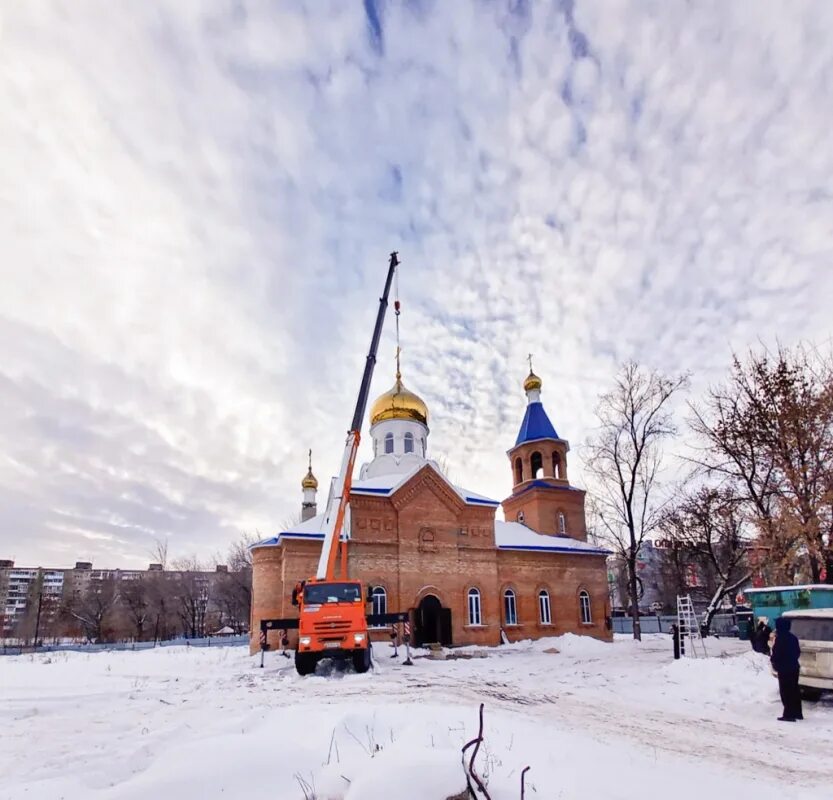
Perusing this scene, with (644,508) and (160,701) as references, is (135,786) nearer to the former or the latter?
(160,701)

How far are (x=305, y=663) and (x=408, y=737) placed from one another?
9.54m

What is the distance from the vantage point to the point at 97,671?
16125 millimetres

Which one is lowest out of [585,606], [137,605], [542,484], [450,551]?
[137,605]

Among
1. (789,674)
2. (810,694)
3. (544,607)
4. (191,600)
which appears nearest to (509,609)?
(544,607)

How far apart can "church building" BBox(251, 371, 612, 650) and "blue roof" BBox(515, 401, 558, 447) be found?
3.2 inches

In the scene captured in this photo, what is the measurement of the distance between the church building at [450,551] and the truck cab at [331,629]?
6.80 metres

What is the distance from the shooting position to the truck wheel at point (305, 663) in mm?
14023

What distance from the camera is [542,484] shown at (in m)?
29.4

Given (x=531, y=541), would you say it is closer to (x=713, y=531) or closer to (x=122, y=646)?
(x=713, y=531)

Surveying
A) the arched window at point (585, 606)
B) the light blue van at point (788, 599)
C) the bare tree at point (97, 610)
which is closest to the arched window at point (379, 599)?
the arched window at point (585, 606)

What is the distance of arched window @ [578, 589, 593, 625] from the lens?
26.6m

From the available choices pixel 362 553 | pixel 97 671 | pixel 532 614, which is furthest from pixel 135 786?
pixel 532 614

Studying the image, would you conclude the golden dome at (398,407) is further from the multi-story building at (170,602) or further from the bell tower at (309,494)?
the multi-story building at (170,602)

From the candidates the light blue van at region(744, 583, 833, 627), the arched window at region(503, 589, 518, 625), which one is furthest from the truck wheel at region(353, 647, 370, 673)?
the arched window at region(503, 589, 518, 625)
